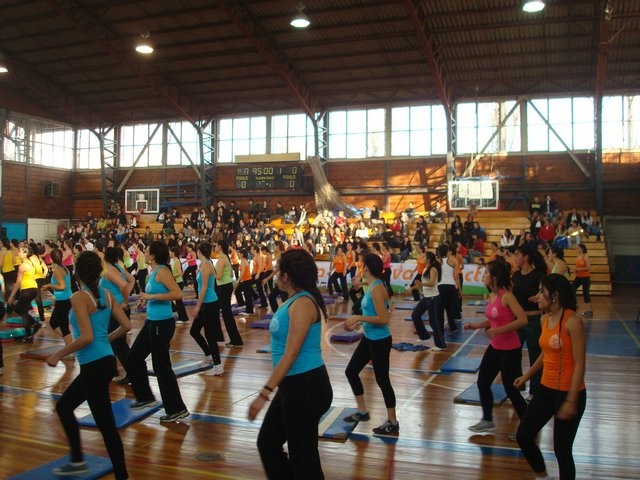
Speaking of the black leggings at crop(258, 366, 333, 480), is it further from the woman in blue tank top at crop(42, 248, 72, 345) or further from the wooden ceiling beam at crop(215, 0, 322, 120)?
the wooden ceiling beam at crop(215, 0, 322, 120)

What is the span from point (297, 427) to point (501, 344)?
2610 mm

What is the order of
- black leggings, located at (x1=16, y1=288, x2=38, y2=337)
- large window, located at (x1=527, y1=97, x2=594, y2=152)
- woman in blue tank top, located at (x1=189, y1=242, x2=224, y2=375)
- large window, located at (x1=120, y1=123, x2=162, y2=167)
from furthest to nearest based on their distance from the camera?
large window, located at (x1=120, y1=123, x2=162, y2=167)
large window, located at (x1=527, y1=97, x2=594, y2=152)
black leggings, located at (x1=16, y1=288, x2=38, y2=337)
woman in blue tank top, located at (x1=189, y1=242, x2=224, y2=375)

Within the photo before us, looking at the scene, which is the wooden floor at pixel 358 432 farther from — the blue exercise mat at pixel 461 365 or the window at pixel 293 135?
the window at pixel 293 135

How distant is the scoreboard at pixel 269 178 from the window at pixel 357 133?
2.00 m

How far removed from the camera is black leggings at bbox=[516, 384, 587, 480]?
3537mm

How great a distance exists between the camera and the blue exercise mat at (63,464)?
409 cm

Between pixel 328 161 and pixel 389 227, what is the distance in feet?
19.1

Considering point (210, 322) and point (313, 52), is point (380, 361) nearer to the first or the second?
point (210, 322)

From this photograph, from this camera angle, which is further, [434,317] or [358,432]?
[434,317]

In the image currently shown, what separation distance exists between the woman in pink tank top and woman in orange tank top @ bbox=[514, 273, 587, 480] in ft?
3.25

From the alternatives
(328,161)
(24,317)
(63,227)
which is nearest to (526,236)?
(328,161)

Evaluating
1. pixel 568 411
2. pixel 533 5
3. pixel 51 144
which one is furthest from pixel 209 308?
pixel 51 144

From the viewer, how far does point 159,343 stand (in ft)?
17.8

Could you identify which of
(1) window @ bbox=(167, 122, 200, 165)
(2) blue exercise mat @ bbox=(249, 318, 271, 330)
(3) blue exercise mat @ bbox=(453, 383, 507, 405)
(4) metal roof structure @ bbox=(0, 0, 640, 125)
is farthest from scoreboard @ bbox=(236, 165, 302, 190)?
(3) blue exercise mat @ bbox=(453, 383, 507, 405)
